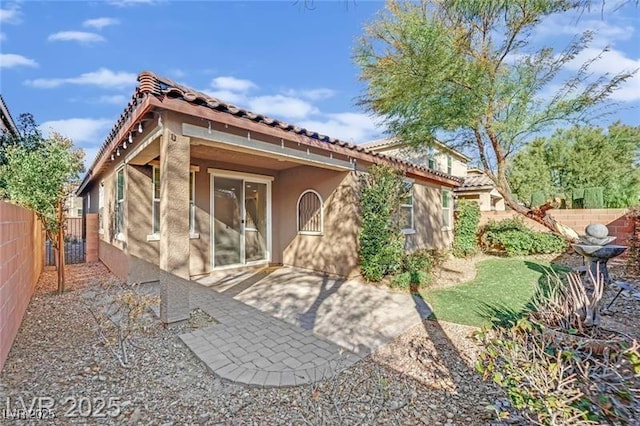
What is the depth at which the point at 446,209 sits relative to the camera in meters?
13.2

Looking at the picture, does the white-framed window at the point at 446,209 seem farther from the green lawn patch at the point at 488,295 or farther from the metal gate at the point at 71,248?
the metal gate at the point at 71,248

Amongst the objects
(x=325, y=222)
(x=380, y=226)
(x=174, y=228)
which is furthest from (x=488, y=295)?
(x=174, y=228)

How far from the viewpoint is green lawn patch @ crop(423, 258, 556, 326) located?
5309mm

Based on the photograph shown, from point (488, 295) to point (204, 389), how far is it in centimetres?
596

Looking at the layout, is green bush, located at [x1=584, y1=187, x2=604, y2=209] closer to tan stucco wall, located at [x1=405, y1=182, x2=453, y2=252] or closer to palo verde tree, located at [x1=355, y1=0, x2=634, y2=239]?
tan stucco wall, located at [x1=405, y1=182, x2=453, y2=252]

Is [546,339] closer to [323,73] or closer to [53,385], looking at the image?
[53,385]

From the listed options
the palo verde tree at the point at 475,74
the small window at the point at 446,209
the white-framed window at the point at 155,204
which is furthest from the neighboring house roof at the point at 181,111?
the small window at the point at 446,209

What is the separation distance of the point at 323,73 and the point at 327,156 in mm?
4371

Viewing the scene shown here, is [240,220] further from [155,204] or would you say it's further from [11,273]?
[11,273]

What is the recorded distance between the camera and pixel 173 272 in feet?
14.8

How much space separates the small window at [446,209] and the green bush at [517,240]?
154 centimetres

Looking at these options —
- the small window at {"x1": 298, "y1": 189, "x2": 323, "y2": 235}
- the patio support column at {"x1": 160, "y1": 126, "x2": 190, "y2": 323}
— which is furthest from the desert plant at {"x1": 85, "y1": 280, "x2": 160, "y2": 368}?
the small window at {"x1": 298, "y1": 189, "x2": 323, "y2": 235}

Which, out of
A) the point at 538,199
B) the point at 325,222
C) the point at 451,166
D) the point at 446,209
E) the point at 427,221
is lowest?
the point at 427,221

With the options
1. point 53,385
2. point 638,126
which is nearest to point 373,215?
point 53,385
